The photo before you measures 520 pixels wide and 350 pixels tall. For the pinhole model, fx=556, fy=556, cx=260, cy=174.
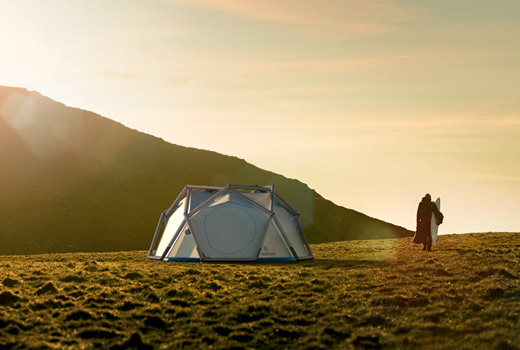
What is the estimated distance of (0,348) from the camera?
1206 centimetres

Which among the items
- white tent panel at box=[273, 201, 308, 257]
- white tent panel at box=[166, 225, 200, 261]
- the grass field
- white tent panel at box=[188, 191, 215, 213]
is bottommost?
the grass field

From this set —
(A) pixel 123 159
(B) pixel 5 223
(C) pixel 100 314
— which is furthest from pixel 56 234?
(C) pixel 100 314

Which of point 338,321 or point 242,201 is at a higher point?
point 242,201

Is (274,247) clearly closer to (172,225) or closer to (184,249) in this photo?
(184,249)

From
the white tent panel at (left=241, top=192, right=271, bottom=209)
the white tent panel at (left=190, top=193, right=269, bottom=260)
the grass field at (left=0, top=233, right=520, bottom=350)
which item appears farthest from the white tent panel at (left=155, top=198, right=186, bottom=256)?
the grass field at (left=0, top=233, right=520, bottom=350)

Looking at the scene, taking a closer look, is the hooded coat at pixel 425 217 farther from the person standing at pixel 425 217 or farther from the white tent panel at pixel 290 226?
the white tent panel at pixel 290 226

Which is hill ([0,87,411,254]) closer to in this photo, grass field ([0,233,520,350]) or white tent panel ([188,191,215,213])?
white tent panel ([188,191,215,213])

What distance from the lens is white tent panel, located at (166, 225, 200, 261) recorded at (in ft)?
82.2

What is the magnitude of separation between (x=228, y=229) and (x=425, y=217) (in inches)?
366

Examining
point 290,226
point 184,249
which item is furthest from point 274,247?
point 184,249

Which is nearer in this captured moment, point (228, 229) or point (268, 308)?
point (268, 308)

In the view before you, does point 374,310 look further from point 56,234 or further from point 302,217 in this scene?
point 302,217

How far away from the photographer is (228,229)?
25.2 meters

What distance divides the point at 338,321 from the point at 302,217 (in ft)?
321
